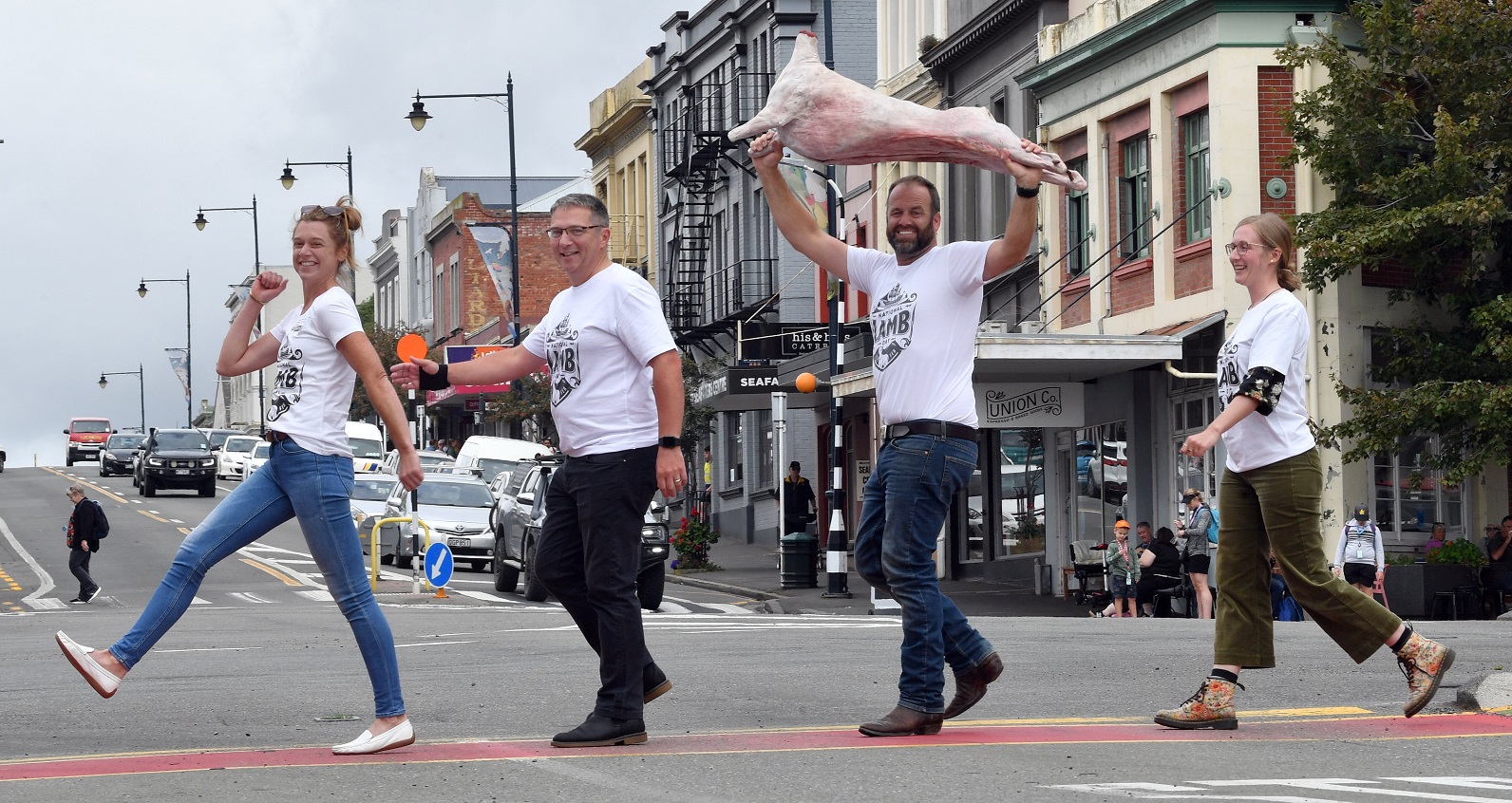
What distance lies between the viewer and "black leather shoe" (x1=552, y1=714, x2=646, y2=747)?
24.1 ft

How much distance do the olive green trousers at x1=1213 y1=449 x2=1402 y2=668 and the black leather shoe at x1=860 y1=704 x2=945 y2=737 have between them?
1.11 m

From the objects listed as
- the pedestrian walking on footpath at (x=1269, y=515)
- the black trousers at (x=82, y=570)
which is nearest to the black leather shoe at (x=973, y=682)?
the pedestrian walking on footpath at (x=1269, y=515)

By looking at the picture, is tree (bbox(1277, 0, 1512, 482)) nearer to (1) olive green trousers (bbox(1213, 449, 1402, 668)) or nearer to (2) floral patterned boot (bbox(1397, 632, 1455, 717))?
(2) floral patterned boot (bbox(1397, 632, 1455, 717))

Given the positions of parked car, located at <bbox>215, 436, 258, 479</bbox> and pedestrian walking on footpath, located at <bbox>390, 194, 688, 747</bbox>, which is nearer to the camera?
pedestrian walking on footpath, located at <bbox>390, 194, 688, 747</bbox>

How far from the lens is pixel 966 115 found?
7.36 m

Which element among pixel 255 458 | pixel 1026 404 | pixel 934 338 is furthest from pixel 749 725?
pixel 255 458

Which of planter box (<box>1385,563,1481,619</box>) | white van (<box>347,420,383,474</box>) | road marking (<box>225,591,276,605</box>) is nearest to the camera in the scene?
planter box (<box>1385,563,1481,619</box>)

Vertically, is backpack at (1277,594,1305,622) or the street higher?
the street

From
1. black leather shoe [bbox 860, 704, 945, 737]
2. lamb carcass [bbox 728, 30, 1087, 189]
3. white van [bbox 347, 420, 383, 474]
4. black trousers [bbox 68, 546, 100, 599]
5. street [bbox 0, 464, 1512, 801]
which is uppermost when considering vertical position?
lamb carcass [bbox 728, 30, 1087, 189]

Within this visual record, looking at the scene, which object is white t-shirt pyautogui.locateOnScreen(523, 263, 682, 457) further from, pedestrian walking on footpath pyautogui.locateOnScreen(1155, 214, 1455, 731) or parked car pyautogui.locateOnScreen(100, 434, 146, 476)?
parked car pyautogui.locateOnScreen(100, 434, 146, 476)

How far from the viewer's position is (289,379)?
24.7ft

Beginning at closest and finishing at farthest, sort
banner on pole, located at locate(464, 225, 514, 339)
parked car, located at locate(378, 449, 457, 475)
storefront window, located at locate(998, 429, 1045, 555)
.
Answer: storefront window, located at locate(998, 429, 1045, 555), parked car, located at locate(378, 449, 457, 475), banner on pole, located at locate(464, 225, 514, 339)

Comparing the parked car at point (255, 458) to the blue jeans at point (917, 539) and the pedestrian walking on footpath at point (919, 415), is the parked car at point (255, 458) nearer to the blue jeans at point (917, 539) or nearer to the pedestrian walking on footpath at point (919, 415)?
the pedestrian walking on footpath at point (919, 415)

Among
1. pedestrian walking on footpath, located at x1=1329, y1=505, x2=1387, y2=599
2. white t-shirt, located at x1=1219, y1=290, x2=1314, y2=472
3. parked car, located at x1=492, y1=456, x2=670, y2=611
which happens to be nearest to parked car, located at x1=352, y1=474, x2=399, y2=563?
parked car, located at x1=492, y1=456, x2=670, y2=611
